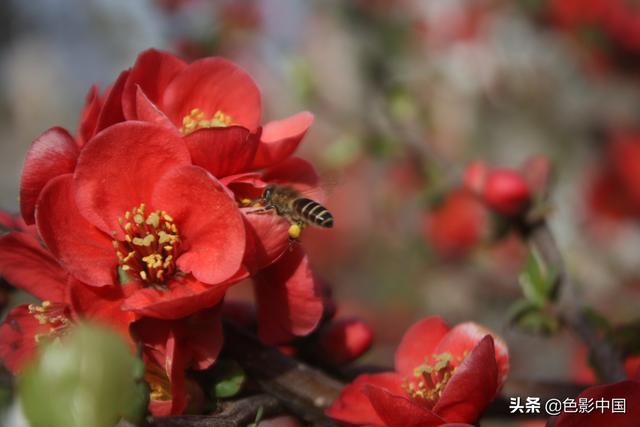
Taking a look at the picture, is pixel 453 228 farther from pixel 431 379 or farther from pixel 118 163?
pixel 118 163

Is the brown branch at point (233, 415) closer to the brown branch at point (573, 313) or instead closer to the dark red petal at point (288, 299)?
the dark red petal at point (288, 299)

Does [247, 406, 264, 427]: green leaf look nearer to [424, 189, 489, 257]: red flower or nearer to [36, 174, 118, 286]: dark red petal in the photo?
[36, 174, 118, 286]: dark red petal

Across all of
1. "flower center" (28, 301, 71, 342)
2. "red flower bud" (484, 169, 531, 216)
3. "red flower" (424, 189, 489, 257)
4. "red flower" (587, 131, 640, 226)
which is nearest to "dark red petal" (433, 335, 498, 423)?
"flower center" (28, 301, 71, 342)

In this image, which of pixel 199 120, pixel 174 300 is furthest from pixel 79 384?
pixel 199 120

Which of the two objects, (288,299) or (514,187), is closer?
(288,299)

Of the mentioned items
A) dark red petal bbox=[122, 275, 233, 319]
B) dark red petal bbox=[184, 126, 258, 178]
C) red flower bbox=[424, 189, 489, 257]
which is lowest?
red flower bbox=[424, 189, 489, 257]

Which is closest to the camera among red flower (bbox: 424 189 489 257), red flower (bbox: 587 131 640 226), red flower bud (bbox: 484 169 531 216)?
red flower bud (bbox: 484 169 531 216)
